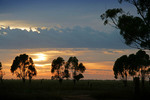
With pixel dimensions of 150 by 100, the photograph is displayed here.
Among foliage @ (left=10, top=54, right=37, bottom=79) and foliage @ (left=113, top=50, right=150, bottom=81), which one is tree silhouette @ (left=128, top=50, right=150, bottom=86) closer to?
foliage @ (left=113, top=50, right=150, bottom=81)

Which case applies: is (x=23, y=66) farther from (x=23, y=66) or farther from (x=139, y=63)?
(x=139, y=63)

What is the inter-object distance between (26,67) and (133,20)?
5477 cm

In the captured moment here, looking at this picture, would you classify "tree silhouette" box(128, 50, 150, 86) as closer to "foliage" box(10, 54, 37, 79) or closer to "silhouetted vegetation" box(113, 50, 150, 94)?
"silhouetted vegetation" box(113, 50, 150, 94)

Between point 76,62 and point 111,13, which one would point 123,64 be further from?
point 111,13

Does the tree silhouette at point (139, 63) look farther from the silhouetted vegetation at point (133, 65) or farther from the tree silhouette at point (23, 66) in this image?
the tree silhouette at point (23, 66)

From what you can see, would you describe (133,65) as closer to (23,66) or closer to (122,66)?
(122,66)

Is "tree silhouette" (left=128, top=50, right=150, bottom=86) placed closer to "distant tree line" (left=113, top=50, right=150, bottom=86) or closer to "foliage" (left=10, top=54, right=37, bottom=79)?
"distant tree line" (left=113, top=50, right=150, bottom=86)

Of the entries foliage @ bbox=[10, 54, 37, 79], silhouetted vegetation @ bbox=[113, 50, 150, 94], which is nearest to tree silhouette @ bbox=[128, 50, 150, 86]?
silhouetted vegetation @ bbox=[113, 50, 150, 94]

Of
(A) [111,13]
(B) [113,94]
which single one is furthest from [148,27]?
(B) [113,94]

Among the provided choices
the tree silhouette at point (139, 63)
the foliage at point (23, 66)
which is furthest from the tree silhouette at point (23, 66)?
the tree silhouette at point (139, 63)

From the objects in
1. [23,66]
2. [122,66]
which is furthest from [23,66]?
[122,66]

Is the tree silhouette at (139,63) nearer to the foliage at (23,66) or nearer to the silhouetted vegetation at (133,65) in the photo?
the silhouetted vegetation at (133,65)

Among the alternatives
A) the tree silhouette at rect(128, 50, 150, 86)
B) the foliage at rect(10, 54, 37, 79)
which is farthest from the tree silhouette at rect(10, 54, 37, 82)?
the tree silhouette at rect(128, 50, 150, 86)

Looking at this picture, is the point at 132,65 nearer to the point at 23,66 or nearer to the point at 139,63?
the point at 139,63
